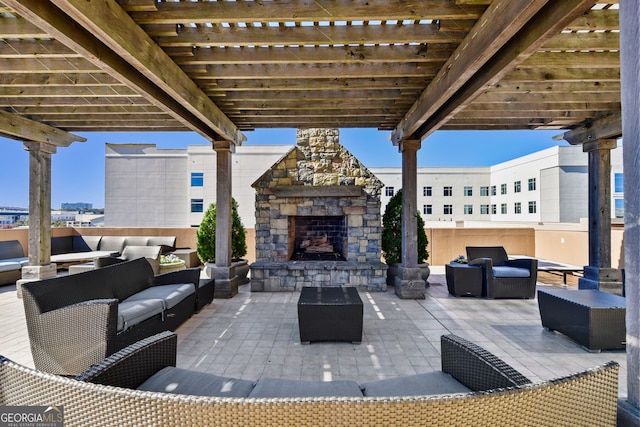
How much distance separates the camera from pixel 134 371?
1671mm

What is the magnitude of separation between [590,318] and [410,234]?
A: 8.52ft

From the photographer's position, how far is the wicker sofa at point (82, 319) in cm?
251

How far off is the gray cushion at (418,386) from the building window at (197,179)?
1708cm

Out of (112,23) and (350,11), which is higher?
(350,11)

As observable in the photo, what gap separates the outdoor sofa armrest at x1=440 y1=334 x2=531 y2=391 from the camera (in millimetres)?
1415

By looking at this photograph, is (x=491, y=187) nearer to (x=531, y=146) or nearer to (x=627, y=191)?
(x=627, y=191)

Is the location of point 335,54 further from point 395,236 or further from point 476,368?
point 395,236

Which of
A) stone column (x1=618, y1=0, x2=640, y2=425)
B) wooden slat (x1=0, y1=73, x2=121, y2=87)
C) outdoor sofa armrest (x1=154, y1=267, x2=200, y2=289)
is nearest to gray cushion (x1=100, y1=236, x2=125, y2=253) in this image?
outdoor sofa armrest (x1=154, y1=267, x2=200, y2=289)

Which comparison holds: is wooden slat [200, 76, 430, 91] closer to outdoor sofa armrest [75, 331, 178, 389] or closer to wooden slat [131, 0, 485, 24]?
wooden slat [131, 0, 485, 24]

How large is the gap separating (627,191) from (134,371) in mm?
2675

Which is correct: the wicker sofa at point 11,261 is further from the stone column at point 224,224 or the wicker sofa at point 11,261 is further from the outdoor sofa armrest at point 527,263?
the outdoor sofa armrest at point 527,263

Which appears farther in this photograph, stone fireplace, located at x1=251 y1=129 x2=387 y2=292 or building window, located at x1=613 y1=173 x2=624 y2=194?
building window, located at x1=613 y1=173 x2=624 y2=194

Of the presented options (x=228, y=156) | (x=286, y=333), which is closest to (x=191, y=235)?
(x=228, y=156)

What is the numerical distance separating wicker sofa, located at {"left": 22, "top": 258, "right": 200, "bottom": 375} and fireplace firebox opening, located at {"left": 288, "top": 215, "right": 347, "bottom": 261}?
3.42 m
